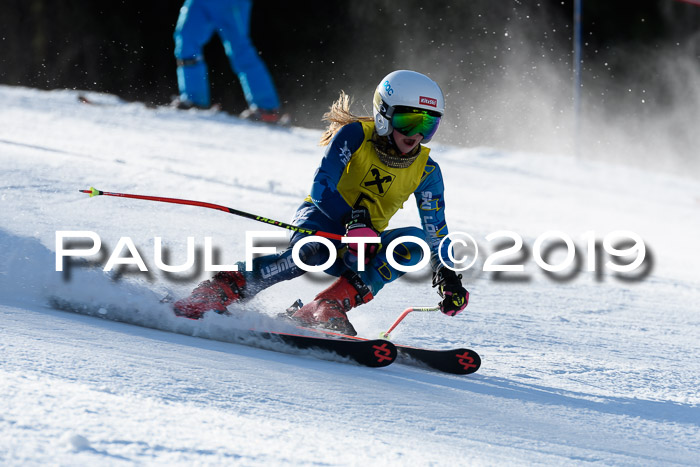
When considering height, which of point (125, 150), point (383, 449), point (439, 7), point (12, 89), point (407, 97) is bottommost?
point (383, 449)

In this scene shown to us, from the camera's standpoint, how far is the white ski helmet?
2988mm

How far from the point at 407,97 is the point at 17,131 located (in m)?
5.13

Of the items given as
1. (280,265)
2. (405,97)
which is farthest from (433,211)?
(280,265)

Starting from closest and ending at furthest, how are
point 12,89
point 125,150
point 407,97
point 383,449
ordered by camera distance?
1. point 383,449
2. point 407,97
3. point 125,150
4. point 12,89

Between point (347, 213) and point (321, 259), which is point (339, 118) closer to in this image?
point (347, 213)

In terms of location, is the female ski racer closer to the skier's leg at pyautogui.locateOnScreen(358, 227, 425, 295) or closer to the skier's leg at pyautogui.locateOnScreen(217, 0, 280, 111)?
the skier's leg at pyautogui.locateOnScreen(358, 227, 425, 295)

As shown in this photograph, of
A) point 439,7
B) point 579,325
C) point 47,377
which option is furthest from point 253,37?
point 47,377

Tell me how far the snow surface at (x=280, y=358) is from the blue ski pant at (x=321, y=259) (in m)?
0.17

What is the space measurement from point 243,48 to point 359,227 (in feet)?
21.7

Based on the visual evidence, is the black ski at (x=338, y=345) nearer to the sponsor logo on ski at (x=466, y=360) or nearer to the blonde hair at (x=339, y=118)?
the sponsor logo on ski at (x=466, y=360)

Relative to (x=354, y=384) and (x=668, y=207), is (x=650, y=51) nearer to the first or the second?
(x=668, y=207)

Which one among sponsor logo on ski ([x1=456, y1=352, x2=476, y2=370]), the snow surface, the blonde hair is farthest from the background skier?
sponsor logo on ski ([x1=456, y1=352, x2=476, y2=370])

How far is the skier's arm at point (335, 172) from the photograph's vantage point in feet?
10.1

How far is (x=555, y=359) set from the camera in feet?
10.6
